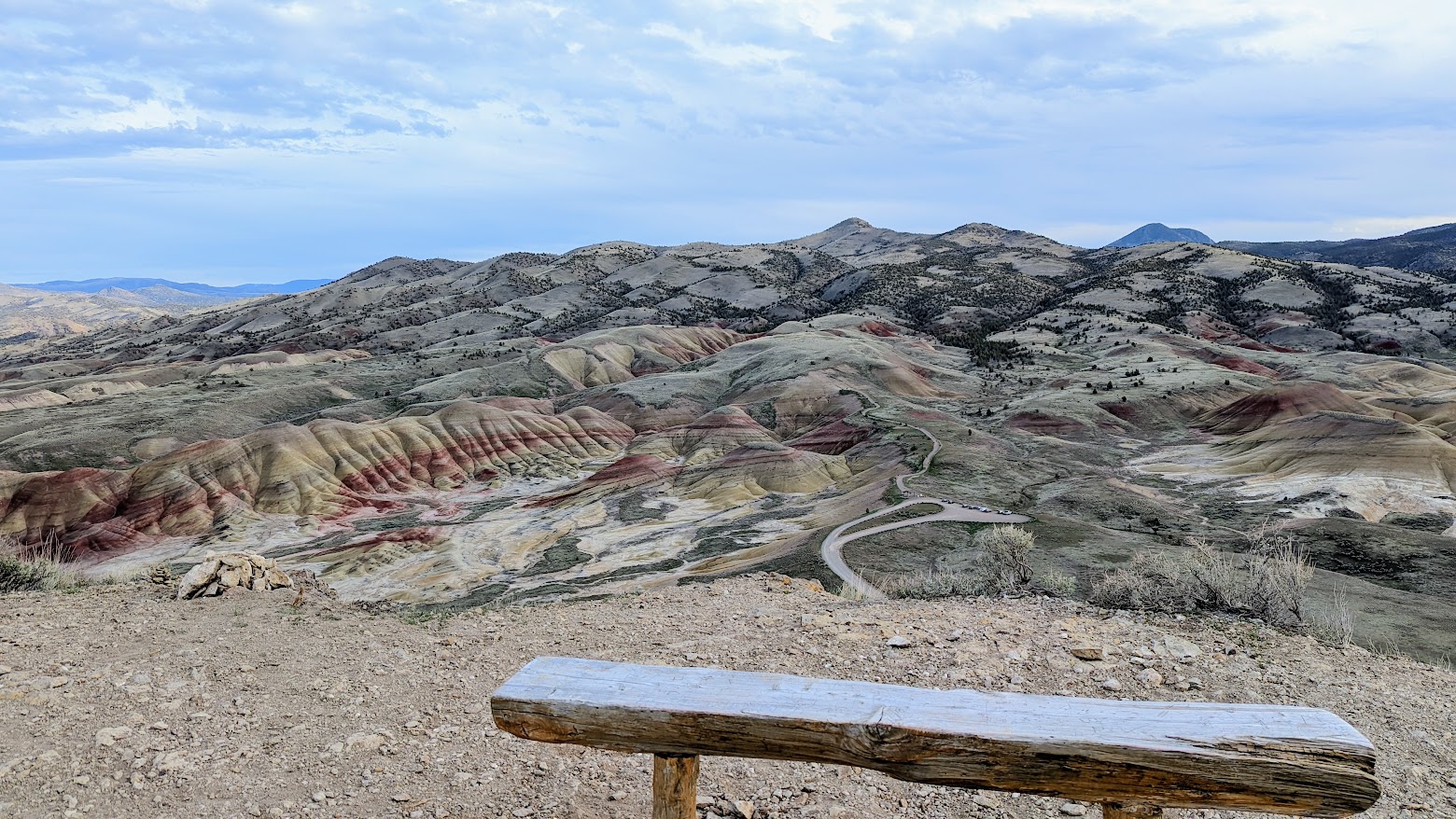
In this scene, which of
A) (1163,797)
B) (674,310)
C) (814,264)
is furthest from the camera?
(814,264)

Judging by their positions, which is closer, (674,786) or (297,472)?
(674,786)

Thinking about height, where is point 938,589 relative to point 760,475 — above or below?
above

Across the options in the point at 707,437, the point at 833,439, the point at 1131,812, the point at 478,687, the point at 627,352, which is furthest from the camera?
the point at 627,352

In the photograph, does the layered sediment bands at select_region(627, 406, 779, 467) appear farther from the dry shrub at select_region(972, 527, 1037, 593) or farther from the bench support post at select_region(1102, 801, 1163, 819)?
the bench support post at select_region(1102, 801, 1163, 819)

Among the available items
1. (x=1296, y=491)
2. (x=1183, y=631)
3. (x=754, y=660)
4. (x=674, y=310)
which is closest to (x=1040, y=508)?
(x=1296, y=491)

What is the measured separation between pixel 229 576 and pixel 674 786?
12.5 meters

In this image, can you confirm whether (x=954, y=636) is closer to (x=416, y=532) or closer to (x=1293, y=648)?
(x=1293, y=648)

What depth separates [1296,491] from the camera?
36.4 metres

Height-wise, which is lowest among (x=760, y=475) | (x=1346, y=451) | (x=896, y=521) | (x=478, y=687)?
(x=760, y=475)

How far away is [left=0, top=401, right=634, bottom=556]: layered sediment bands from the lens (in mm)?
47969

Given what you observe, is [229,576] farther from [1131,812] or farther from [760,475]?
[760,475]

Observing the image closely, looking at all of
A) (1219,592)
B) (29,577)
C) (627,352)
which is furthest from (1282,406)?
(627,352)

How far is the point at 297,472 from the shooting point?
181 feet

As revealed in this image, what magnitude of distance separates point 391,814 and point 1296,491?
43.1 meters
